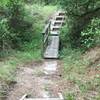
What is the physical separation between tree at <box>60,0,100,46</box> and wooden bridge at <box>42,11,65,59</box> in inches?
42.4

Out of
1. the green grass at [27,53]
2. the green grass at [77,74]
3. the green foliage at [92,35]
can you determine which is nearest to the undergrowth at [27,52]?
the green grass at [27,53]

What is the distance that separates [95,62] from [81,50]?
276 centimetres

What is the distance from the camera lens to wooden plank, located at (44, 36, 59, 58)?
45.3 ft

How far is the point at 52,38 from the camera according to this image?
52.2 ft

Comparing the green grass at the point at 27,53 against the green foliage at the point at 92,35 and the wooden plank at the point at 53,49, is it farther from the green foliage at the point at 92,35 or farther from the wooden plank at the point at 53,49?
the green foliage at the point at 92,35

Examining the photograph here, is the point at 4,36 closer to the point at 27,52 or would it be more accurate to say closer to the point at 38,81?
the point at 27,52

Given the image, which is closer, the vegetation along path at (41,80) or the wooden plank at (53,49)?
the vegetation along path at (41,80)

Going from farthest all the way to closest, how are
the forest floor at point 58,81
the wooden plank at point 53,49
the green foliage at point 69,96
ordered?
the wooden plank at point 53,49 → the forest floor at point 58,81 → the green foliage at point 69,96

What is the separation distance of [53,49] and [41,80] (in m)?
4.65

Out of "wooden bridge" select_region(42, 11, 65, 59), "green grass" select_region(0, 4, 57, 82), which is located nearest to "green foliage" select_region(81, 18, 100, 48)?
"wooden bridge" select_region(42, 11, 65, 59)

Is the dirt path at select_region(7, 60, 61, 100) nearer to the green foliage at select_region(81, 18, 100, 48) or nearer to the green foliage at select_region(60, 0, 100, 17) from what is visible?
the green foliage at select_region(81, 18, 100, 48)

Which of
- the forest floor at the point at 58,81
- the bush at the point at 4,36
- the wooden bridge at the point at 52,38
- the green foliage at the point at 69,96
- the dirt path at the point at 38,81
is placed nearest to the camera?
the green foliage at the point at 69,96

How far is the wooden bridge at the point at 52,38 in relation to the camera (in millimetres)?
13939

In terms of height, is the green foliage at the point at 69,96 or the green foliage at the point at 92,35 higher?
the green foliage at the point at 92,35
